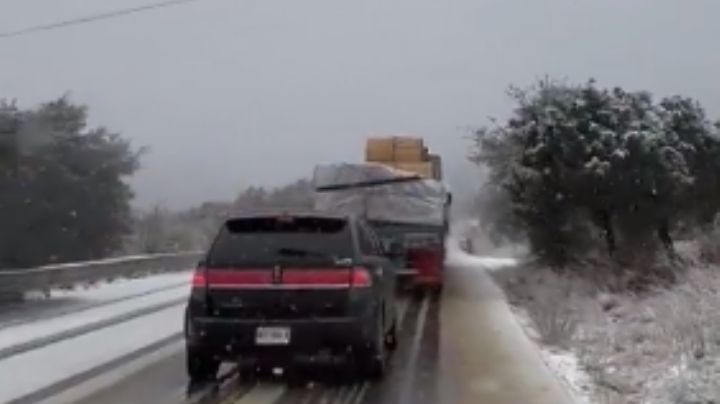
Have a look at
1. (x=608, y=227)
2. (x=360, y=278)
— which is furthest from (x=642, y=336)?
(x=608, y=227)

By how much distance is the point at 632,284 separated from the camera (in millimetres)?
20844

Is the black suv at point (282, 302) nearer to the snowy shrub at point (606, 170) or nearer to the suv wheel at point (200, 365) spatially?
the suv wheel at point (200, 365)

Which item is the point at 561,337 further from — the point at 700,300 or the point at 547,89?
the point at 547,89

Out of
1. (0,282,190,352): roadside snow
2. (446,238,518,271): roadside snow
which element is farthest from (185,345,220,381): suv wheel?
(446,238,518,271): roadside snow

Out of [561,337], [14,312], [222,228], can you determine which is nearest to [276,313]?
[222,228]

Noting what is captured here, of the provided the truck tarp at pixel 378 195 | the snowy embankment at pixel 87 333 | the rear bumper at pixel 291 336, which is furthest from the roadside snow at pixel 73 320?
the rear bumper at pixel 291 336

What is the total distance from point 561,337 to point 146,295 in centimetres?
1111

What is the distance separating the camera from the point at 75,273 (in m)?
22.5

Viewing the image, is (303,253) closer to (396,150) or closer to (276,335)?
(276,335)

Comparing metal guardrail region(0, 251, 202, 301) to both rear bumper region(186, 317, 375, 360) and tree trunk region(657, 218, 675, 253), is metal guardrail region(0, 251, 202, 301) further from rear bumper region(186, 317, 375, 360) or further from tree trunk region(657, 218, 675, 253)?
tree trunk region(657, 218, 675, 253)

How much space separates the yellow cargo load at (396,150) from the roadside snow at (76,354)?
13424mm

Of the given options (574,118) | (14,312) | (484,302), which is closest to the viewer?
(14,312)

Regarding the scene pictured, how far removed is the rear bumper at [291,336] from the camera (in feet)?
31.1

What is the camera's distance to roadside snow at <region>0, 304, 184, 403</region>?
9898 mm
